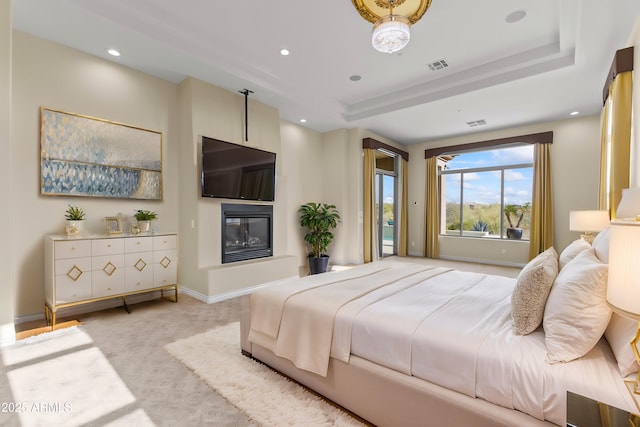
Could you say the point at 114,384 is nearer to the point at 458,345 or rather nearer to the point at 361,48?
the point at 458,345

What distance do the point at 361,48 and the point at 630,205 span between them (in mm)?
3050

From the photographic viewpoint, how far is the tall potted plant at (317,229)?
5.76m

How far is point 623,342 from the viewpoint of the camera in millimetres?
1187

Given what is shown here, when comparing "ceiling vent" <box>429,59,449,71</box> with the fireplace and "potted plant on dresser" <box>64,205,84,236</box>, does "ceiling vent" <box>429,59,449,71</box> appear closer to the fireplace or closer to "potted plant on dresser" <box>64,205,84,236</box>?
the fireplace

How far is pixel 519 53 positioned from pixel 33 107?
571 cm

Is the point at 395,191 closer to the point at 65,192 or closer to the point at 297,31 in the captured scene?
the point at 297,31

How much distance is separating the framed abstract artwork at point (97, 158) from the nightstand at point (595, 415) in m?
4.35

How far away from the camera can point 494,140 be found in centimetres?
641

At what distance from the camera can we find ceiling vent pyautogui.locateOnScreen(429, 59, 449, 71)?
402 centimetres

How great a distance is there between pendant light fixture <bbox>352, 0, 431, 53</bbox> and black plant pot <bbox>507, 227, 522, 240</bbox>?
5645 millimetres

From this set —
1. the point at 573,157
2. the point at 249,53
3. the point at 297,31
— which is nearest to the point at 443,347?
the point at 297,31

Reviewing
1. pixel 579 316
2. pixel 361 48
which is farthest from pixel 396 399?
pixel 361 48

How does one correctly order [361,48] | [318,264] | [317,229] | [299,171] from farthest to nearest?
[299,171], [317,229], [318,264], [361,48]

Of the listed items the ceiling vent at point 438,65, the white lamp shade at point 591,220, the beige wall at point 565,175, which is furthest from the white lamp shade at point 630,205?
the beige wall at point 565,175
